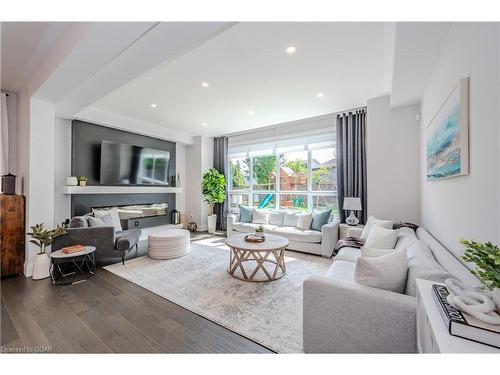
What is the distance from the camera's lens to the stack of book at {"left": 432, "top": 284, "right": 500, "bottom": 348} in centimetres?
81

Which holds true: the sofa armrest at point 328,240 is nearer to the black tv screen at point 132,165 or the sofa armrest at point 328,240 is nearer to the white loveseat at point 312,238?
the white loveseat at point 312,238

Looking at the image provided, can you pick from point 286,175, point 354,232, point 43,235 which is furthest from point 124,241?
point 286,175

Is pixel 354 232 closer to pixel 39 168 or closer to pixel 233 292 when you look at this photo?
pixel 233 292

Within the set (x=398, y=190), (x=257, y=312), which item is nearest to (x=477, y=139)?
(x=257, y=312)

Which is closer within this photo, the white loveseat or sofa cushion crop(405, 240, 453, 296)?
sofa cushion crop(405, 240, 453, 296)

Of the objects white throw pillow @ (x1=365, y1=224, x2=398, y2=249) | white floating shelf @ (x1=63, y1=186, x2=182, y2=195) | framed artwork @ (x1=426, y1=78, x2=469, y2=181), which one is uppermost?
framed artwork @ (x1=426, y1=78, x2=469, y2=181)

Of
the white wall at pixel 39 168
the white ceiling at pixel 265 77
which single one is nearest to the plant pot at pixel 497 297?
the white ceiling at pixel 265 77

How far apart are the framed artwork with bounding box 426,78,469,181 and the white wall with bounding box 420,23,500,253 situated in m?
0.04

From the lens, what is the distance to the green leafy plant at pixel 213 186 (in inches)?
240

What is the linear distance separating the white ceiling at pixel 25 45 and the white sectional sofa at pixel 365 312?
333 cm

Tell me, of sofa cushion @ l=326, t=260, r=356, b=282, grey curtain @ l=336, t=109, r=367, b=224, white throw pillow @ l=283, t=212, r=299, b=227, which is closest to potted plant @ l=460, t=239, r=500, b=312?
sofa cushion @ l=326, t=260, r=356, b=282

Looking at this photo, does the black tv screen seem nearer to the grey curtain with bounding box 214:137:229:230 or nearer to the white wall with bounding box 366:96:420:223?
the grey curtain with bounding box 214:137:229:230

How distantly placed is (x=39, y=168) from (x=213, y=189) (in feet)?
11.9
